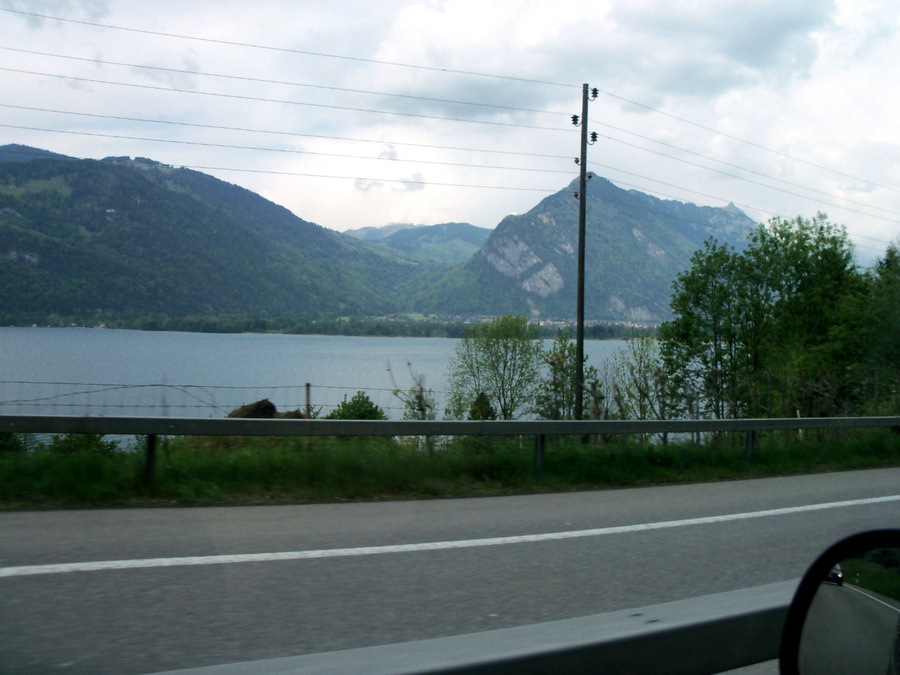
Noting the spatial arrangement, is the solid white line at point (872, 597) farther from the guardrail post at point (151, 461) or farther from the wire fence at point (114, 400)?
the wire fence at point (114, 400)

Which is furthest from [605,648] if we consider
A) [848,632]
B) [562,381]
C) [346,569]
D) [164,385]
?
[562,381]

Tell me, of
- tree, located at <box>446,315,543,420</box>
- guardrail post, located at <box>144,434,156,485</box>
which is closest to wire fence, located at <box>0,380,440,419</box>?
guardrail post, located at <box>144,434,156,485</box>

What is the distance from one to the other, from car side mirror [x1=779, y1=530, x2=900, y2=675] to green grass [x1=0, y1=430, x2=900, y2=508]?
6.75m

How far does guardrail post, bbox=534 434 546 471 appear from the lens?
1030cm

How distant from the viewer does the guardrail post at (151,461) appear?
8.16 metres

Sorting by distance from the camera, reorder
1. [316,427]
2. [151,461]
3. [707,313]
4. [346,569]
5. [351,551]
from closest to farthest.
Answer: [346,569], [351,551], [151,461], [316,427], [707,313]

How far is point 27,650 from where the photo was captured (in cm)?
359

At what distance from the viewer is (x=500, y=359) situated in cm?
6569

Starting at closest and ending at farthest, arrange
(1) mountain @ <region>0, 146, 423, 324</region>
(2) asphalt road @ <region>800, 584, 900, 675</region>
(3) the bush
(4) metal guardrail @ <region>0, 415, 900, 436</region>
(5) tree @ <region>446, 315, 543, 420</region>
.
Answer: (2) asphalt road @ <region>800, 584, 900, 675</region>
(4) metal guardrail @ <region>0, 415, 900, 436</region>
(3) the bush
(5) tree @ <region>446, 315, 543, 420</region>
(1) mountain @ <region>0, 146, 423, 324</region>

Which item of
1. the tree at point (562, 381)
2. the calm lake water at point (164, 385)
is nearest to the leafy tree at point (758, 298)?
the calm lake water at point (164, 385)

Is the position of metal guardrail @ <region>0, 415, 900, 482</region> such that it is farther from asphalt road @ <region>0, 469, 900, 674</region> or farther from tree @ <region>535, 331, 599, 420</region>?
tree @ <region>535, 331, 599, 420</region>

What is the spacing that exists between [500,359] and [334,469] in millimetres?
57022

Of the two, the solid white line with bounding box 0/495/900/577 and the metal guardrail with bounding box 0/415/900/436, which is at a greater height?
the metal guardrail with bounding box 0/415/900/436

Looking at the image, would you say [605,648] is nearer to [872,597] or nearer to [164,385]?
[872,597]
